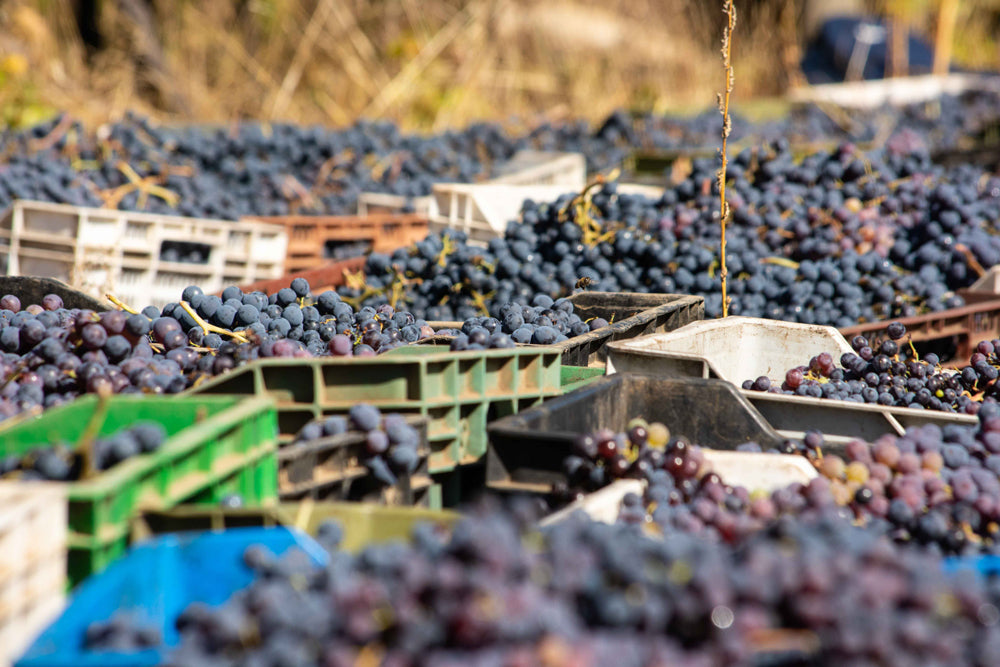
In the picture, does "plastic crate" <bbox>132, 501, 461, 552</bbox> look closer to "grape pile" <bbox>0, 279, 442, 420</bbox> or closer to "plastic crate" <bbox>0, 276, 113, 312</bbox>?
"grape pile" <bbox>0, 279, 442, 420</bbox>

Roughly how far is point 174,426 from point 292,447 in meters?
0.21

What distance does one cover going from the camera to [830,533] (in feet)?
4.27

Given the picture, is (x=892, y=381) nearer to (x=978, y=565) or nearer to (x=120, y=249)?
(x=978, y=565)

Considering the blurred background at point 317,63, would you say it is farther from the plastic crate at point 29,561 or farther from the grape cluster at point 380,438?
the plastic crate at point 29,561

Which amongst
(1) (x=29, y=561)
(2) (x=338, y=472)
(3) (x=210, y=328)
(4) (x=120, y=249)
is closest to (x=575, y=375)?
(2) (x=338, y=472)

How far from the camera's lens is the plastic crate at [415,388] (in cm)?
189

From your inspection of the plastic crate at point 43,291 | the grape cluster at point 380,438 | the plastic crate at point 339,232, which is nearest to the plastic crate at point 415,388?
the grape cluster at point 380,438

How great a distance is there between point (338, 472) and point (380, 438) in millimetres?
104

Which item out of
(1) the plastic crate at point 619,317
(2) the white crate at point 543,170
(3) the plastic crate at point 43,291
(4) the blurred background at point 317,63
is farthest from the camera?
(4) the blurred background at point 317,63

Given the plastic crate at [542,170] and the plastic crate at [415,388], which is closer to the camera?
the plastic crate at [415,388]

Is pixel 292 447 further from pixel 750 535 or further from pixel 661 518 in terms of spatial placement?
pixel 750 535

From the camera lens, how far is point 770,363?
2729mm

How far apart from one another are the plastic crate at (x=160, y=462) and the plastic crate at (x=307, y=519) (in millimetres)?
32

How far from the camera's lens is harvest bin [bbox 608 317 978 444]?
214 centimetres
